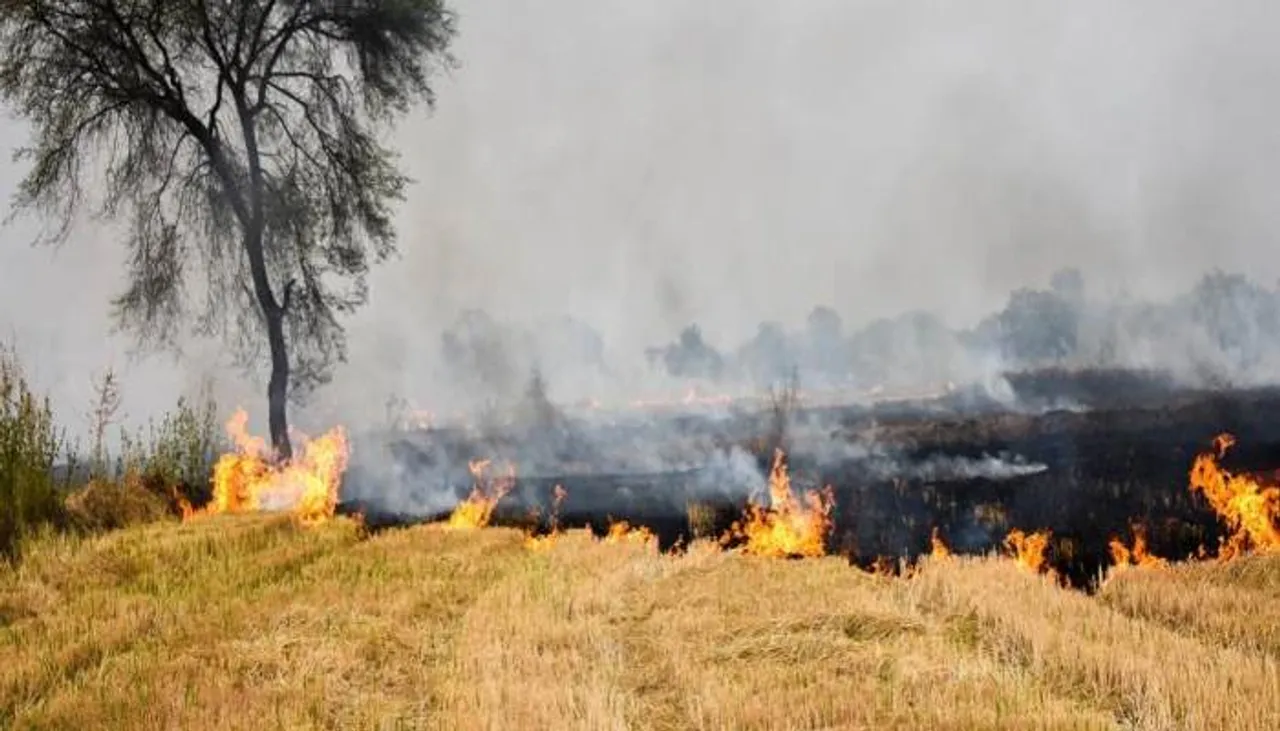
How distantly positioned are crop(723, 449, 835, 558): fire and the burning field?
0.08 m

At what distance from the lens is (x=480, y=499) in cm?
1881

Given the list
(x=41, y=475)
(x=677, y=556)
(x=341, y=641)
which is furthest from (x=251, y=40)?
(x=341, y=641)

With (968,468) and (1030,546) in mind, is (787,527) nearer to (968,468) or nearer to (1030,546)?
(1030,546)

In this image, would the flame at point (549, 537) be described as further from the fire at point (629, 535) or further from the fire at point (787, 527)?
the fire at point (787, 527)

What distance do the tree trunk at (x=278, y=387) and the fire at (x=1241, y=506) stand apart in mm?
17411

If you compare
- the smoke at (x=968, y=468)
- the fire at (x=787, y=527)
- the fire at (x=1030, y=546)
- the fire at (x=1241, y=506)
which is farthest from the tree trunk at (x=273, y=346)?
the fire at (x=1241, y=506)

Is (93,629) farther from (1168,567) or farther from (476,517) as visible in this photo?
(1168,567)

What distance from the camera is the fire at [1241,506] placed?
15.9 meters

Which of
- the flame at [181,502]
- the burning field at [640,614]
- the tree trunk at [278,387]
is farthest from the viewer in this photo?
the tree trunk at [278,387]

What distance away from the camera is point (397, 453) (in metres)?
28.2

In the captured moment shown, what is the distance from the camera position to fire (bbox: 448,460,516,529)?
16734 mm

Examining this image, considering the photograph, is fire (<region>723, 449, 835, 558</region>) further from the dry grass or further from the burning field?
the dry grass

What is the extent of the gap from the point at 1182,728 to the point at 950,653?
1.80 metres

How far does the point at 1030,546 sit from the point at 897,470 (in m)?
9.26
